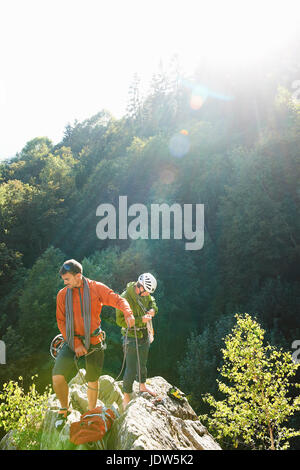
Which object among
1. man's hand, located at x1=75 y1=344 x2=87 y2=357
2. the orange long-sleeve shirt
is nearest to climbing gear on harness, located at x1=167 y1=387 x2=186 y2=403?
the orange long-sleeve shirt

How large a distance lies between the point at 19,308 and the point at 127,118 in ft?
132

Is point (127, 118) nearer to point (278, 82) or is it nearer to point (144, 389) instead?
point (278, 82)

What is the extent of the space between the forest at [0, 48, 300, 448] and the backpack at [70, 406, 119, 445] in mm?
15093

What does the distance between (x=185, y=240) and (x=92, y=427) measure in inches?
988

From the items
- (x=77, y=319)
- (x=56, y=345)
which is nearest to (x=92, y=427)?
(x=56, y=345)

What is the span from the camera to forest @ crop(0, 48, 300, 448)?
23.0m

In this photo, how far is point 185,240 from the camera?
94.6 feet

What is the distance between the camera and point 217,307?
84.3ft

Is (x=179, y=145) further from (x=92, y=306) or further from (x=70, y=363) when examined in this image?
(x=70, y=363)

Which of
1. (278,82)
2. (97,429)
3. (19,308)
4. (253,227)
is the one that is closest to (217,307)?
(253,227)

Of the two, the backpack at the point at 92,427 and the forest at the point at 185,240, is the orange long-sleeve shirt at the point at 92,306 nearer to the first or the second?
the backpack at the point at 92,427

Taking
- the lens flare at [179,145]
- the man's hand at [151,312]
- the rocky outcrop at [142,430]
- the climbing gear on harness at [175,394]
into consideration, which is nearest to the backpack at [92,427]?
the rocky outcrop at [142,430]

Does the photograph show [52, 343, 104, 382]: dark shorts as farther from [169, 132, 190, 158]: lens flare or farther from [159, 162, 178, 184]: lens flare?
[169, 132, 190, 158]: lens flare

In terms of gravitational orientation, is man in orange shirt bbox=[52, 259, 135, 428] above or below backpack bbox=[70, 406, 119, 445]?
above
